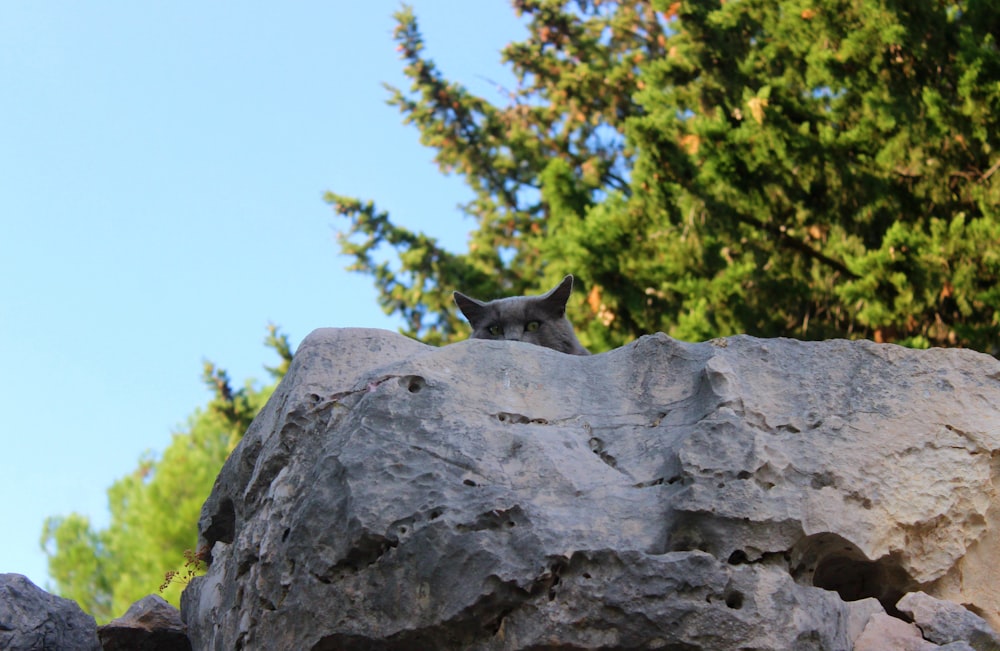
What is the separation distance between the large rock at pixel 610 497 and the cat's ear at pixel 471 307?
1909 mm

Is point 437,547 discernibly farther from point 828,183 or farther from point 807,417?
point 828,183

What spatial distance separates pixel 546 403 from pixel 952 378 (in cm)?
120

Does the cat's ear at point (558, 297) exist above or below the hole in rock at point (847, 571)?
above

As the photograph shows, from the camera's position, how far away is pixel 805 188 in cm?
767

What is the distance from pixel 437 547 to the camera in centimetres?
276

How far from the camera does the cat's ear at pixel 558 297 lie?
5207 millimetres

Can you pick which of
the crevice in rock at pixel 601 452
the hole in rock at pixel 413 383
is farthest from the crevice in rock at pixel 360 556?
the crevice in rock at pixel 601 452

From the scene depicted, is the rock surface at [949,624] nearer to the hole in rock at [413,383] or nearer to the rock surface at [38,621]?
the hole in rock at [413,383]

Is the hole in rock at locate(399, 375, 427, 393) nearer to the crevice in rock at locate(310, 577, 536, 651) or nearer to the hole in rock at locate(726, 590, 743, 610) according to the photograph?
the crevice in rock at locate(310, 577, 536, 651)

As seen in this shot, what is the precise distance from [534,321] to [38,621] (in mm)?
2513

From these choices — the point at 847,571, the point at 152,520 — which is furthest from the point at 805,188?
the point at 152,520

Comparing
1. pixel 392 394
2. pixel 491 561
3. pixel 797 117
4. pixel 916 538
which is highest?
pixel 797 117

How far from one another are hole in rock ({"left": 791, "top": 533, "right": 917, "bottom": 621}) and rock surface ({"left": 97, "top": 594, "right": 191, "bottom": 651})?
2.00 metres

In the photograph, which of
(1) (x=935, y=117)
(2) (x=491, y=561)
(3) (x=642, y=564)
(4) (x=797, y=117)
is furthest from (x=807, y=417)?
(4) (x=797, y=117)
